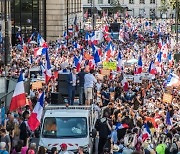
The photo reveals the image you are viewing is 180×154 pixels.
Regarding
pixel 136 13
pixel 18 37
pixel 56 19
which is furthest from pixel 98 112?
pixel 136 13

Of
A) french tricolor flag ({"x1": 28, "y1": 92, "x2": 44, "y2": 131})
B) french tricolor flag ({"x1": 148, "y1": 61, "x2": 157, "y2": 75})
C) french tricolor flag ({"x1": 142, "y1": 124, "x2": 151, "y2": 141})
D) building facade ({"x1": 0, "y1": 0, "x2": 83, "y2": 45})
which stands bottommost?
french tricolor flag ({"x1": 142, "y1": 124, "x2": 151, "y2": 141})

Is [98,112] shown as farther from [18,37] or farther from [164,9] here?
[164,9]

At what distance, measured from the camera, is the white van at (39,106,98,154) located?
71.6ft

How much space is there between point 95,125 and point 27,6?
43.1 meters

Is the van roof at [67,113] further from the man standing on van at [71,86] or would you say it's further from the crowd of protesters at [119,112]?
the man standing on van at [71,86]

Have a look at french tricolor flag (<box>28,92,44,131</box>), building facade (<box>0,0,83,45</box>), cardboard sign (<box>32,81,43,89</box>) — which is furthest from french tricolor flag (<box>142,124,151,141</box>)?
building facade (<box>0,0,83,45</box>)

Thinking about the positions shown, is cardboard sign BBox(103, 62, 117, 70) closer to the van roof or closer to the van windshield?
the van roof

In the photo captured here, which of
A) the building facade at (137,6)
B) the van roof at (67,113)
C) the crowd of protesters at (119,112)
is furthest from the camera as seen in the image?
the building facade at (137,6)

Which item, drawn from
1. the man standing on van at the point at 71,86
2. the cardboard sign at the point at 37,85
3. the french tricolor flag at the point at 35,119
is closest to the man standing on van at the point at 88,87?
the man standing on van at the point at 71,86

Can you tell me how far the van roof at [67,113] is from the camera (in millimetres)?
22547

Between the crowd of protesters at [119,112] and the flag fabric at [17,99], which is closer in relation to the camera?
the crowd of protesters at [119,112]

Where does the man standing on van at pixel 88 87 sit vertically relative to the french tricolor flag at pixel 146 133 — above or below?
above

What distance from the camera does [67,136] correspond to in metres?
22.1

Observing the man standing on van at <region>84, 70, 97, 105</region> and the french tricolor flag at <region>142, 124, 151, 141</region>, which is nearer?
the french tricolor flag at <region>142, 124, 151, 141</region>
